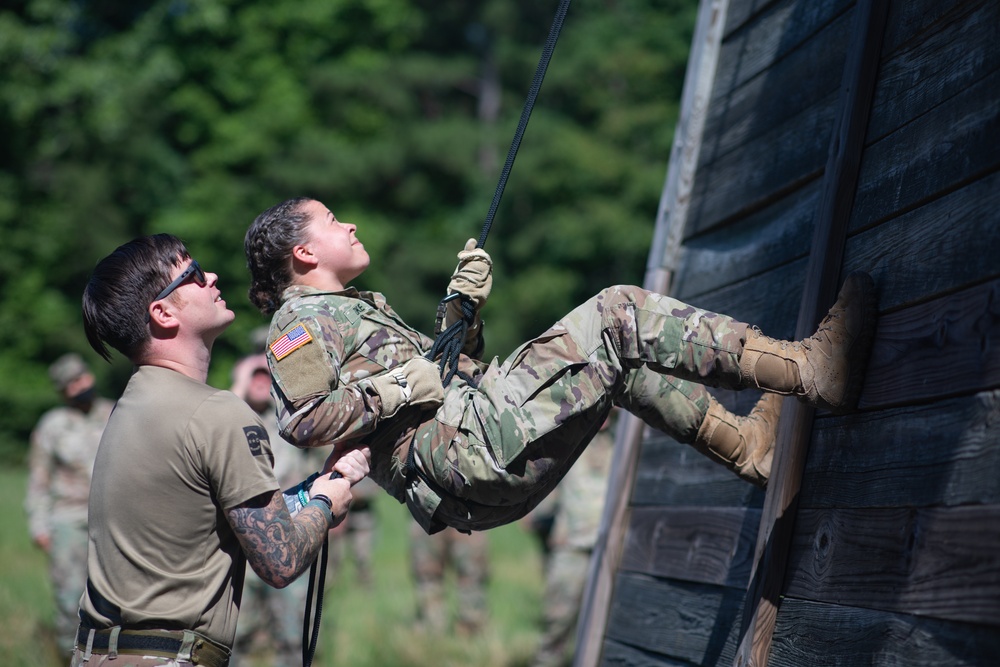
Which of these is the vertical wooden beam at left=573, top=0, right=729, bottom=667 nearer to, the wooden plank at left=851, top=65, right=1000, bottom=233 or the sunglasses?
the wooden plank at left=851, top=65, right=1000, bottom=233

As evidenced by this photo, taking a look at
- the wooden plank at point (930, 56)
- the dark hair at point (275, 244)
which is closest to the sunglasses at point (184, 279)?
the dark hair at point (275, 244)

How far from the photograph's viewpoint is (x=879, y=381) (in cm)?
313

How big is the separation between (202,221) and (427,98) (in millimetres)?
9601

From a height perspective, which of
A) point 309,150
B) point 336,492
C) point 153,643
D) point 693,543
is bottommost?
point 153,643

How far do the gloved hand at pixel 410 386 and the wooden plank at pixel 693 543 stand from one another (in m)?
1.25

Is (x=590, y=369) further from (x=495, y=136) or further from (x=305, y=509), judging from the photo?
(x=495, y=136)

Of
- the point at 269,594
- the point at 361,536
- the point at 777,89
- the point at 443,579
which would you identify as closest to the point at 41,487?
the point at 269,594

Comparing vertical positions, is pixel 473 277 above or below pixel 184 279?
above

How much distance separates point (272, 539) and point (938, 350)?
195 cm

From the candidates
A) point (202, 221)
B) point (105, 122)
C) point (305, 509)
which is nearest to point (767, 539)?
point (305, 509)

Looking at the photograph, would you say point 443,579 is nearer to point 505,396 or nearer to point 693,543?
point 693,543

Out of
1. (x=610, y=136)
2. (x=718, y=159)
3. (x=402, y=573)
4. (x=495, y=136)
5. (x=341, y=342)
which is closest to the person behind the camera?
(x=341, y=342)

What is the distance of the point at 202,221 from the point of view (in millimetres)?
Answer: 31047

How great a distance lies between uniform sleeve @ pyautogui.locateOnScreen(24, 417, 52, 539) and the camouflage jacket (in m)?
6.59
